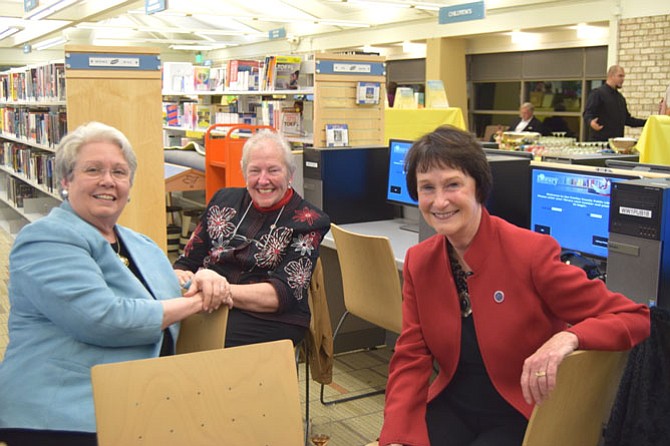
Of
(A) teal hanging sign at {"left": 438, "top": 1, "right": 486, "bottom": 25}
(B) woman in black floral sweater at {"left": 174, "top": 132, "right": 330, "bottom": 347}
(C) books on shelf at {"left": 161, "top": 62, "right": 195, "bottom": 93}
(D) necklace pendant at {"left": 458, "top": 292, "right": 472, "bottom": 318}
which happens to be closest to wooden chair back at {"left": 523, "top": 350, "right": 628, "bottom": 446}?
(D) necklace pendant at {"left": 458, "top": 292, "right": 472, "bottom": 318}

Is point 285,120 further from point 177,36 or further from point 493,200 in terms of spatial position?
point 177,36

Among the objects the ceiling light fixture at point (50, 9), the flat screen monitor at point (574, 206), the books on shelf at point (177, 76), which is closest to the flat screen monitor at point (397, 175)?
the flat screen monitor at point (574, 206)

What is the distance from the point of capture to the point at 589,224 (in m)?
2.83

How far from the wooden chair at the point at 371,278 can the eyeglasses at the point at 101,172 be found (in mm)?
1195

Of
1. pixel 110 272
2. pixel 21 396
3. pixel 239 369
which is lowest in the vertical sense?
pixel 21 396

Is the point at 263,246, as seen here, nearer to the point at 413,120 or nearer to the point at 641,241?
the point at 641,241

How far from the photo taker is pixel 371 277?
3.15 metres

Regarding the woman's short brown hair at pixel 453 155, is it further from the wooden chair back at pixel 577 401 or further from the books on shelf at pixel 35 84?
the books on shelf at pixel 35 84

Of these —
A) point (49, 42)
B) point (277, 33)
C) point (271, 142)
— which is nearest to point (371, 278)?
point (271, 142)

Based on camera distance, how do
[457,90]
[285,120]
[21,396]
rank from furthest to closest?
[457,90], [285,120], [21,396]

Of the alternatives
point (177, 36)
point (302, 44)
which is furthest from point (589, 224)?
point (177, 36)

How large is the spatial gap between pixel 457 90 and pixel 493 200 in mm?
10699

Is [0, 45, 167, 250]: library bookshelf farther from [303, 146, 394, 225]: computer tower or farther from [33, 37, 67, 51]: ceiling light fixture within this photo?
[33, 37, 67, 51]: ceiling light fixture

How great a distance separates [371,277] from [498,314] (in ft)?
4.71
